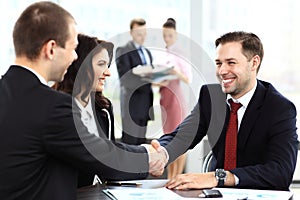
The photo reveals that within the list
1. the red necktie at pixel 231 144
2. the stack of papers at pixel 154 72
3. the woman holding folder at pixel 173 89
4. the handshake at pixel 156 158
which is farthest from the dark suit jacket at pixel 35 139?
the woman holding folder at pixel 173 89

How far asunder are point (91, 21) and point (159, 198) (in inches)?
155

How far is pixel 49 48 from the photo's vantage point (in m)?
1.75

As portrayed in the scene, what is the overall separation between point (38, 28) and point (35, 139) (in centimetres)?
35

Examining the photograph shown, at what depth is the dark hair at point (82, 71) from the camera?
2.62 m

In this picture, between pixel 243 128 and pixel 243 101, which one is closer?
pixel 243 128

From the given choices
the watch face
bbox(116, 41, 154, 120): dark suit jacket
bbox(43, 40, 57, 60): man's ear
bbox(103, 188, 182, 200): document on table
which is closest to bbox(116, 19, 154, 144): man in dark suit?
bbox(116, 41, 154, 120): dark suit jacket

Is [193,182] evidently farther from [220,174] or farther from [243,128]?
[243,128]

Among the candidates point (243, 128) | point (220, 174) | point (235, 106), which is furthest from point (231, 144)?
point (220, 174)

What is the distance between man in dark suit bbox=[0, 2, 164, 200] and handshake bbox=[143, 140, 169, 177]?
1.62ft

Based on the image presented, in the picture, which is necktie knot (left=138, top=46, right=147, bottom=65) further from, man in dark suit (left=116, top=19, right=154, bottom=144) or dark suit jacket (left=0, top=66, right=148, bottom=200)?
dark suit jacket (left=0, top=66, right=148, bottom=200)

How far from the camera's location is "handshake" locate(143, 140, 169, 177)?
2.25 m

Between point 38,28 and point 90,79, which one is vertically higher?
point 38,28

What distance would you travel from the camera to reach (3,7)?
5566 mm

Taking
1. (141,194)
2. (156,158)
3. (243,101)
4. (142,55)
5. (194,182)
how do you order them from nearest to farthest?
(141,194)
(194,182)
(156,158)
(243,101)
(142,55)
